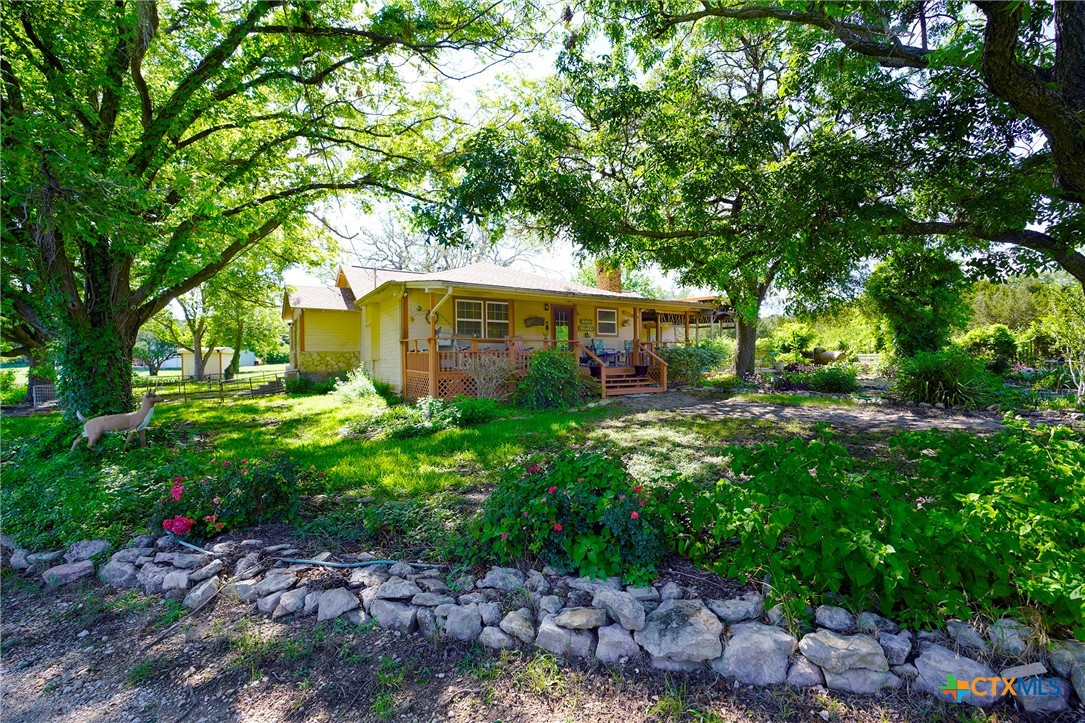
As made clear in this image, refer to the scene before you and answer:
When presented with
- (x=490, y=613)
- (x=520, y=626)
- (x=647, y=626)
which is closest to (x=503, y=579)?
(x=490, y=613)

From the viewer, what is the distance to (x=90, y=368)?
808 centimetres

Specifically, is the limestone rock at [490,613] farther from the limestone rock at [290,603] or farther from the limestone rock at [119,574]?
the limestone rock at [119,574]

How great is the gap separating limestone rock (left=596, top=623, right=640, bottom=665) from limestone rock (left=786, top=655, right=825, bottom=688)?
0.73 meters

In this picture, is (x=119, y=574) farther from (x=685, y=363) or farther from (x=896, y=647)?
(x=685, y=363)

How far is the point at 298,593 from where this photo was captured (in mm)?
2941

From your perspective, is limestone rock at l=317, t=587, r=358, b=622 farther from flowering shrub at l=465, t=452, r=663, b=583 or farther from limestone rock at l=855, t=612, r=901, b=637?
limestone rock at l=855, t=612, r=901, b=637

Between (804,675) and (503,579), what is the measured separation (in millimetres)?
1676

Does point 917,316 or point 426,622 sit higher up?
point 917,316

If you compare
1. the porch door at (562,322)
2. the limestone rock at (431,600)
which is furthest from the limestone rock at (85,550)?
the porch door at (562,322)

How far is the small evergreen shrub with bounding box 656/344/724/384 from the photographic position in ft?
52.9

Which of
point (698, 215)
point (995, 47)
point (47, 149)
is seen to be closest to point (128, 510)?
point (47, 149)

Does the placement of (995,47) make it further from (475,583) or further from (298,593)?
(298,593)

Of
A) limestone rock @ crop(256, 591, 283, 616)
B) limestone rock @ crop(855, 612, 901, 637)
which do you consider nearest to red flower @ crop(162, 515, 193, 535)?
limestone rock @ crop(256, 591, 283, 616)

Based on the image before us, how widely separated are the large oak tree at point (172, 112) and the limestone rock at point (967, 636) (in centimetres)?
768
